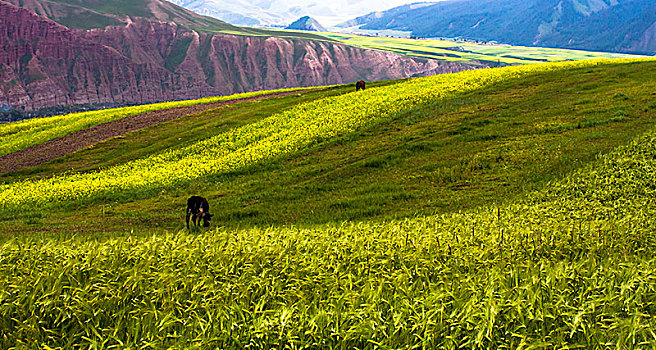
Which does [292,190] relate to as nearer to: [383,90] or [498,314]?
[498,314]

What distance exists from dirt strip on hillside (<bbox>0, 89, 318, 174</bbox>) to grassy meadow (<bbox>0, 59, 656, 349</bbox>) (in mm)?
5333

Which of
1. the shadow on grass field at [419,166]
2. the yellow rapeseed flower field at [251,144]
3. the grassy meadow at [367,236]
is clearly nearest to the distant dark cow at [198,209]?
the shadow on grass field at [419,166]

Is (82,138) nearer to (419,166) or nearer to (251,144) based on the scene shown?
(251,144)

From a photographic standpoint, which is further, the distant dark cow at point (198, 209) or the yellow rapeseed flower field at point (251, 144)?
the yellow rapeseed flower field at point (251, 144)

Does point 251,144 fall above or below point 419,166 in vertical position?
above

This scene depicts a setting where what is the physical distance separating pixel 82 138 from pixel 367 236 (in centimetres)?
5703

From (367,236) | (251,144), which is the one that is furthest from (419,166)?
(251,144)

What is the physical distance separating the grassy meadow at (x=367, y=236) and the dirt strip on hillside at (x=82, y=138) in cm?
533

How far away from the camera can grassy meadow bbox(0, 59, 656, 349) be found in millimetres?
6176

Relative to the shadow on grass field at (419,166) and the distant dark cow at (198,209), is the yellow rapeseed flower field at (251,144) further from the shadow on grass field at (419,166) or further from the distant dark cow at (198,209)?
the distant dark cow at (198,209)

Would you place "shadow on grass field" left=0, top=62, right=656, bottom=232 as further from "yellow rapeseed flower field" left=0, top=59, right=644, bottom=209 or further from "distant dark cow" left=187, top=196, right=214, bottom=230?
"yellow rapeseed flower field" left=0, top=59, right=644, bottom=209

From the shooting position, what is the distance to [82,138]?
187 feet

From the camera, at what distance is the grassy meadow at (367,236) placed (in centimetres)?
618

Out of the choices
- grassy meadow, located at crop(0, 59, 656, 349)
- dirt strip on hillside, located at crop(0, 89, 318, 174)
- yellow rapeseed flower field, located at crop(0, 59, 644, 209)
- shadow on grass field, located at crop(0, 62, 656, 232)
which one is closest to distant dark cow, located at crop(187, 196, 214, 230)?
shadow on grass field, located at crop(0, 62, 656, 232)
